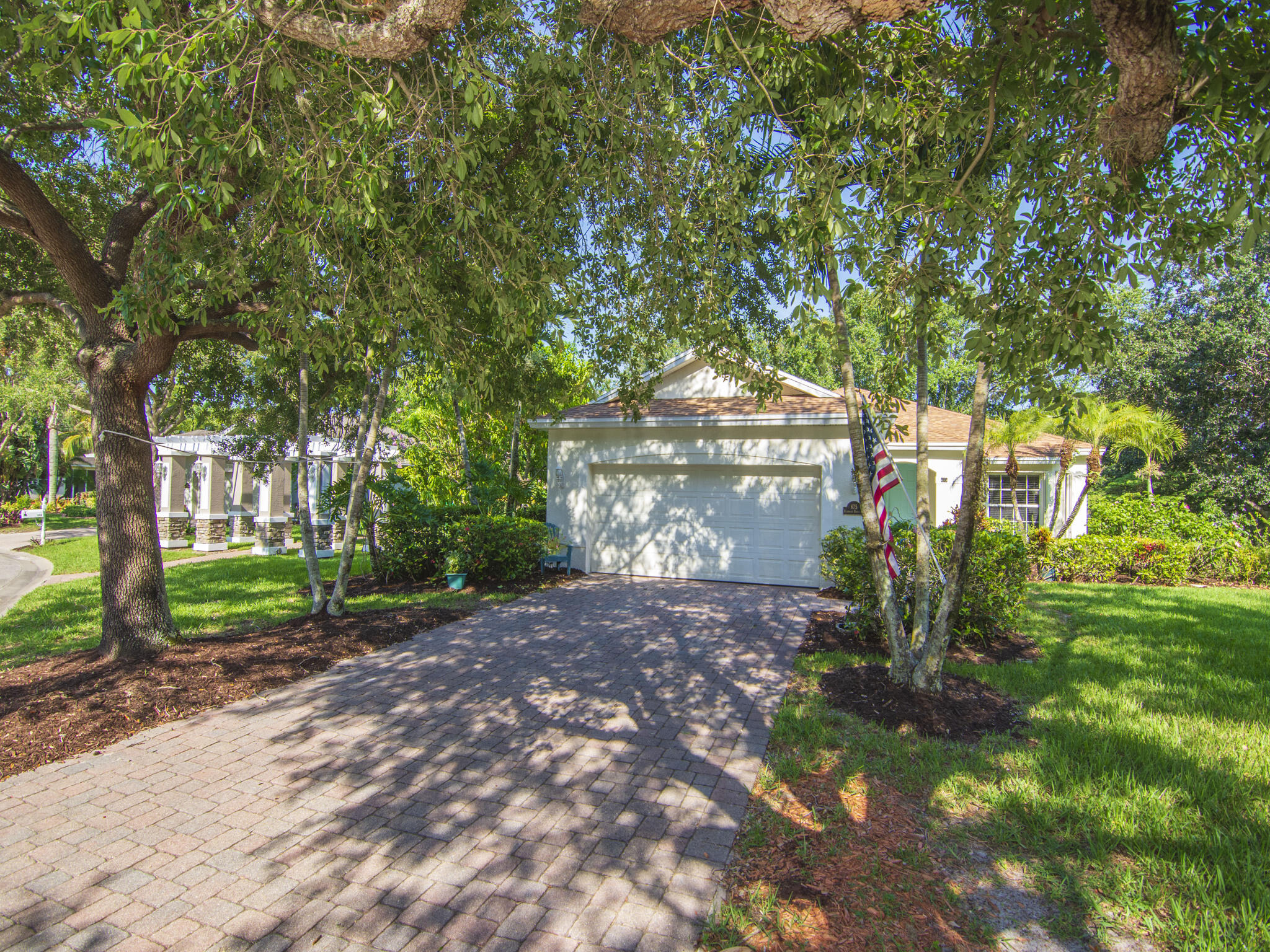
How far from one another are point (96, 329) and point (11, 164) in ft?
4.95

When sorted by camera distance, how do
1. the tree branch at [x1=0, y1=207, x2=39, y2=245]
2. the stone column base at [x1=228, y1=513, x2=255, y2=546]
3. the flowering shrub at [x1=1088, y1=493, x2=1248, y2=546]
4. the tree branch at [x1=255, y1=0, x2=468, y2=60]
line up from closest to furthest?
the tree branch at [x1=255, y1=0, x2=468, y2=60], the tree branch at [x1=0, y1=207, x2=39, y2=245], the flowering shrub at [x1=1088, y1=493, x2=1248, y2=546], the stone column base at [x1=228, y1=513, x2=255, y2=546]

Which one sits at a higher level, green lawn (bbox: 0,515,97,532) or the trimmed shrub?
the trimmed shrub

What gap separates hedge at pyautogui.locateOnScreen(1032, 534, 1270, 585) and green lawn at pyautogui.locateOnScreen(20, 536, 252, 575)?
18974 mm

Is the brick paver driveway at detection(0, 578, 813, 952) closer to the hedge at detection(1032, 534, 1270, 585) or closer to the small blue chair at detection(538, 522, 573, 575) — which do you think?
the small blue chair at detection(538, 522, 573, 575)

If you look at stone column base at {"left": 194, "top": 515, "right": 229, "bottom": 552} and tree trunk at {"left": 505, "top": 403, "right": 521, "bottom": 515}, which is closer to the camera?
tree trunk at {"left": 505, "top": 403, "right": 521, "bottom": 515}

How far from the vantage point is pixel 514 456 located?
606 inches

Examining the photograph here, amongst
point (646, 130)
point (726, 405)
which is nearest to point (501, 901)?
point (646, 130)

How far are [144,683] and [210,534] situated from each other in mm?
13722

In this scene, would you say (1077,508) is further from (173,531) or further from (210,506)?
(173,531)

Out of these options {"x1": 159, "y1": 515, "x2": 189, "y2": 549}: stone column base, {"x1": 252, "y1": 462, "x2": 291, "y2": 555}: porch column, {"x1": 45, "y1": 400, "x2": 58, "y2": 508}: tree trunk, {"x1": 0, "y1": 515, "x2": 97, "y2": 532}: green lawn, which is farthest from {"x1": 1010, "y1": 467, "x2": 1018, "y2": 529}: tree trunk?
{"x1": 45, "y1": 400, "x2": 58, "y2": 508}: tree trunk

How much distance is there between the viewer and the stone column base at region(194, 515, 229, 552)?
17078 millimetres

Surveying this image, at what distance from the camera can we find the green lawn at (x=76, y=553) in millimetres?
13680

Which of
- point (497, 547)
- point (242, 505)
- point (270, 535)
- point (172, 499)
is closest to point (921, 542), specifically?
point (497, 547)

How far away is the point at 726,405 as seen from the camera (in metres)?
12.4
